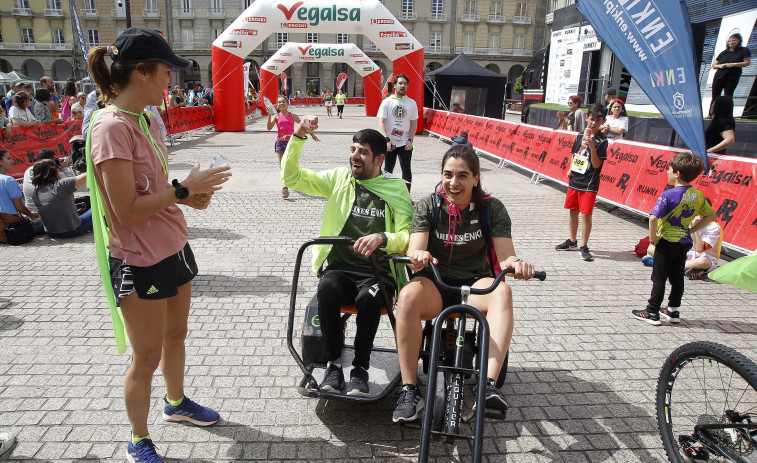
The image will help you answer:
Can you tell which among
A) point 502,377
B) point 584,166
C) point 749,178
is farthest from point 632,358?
point 749,178

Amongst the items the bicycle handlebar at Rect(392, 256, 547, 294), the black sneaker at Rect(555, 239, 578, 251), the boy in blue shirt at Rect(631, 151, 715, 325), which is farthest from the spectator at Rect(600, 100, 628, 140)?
the bicycle handlebar at Rect(392, 256, 547, 294)

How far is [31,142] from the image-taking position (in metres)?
10.9

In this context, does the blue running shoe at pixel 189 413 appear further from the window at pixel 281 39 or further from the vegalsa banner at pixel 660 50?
the window at pixel 281 39

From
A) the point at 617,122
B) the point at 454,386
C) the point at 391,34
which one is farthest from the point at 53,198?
the point at 391,34

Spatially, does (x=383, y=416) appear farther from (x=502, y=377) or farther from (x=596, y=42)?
(x=596, y=42)

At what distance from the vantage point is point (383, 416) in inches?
119

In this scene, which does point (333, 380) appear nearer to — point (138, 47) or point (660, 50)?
point (138, 47)

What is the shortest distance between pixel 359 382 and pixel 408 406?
1.23 ft

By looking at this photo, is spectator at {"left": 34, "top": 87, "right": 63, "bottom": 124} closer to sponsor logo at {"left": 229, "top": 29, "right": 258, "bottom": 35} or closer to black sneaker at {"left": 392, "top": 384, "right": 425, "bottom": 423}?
sponsor logo at {"left": 229, "top": 29, "right": 258, "bottom": 35}

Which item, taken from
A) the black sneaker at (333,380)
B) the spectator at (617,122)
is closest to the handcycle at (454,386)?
the black sneaker at (333,380)

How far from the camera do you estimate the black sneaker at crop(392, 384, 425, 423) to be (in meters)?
2.63

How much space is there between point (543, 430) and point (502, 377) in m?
0.42

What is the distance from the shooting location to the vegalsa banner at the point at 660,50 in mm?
4590

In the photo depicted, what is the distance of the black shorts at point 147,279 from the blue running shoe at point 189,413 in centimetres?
78
